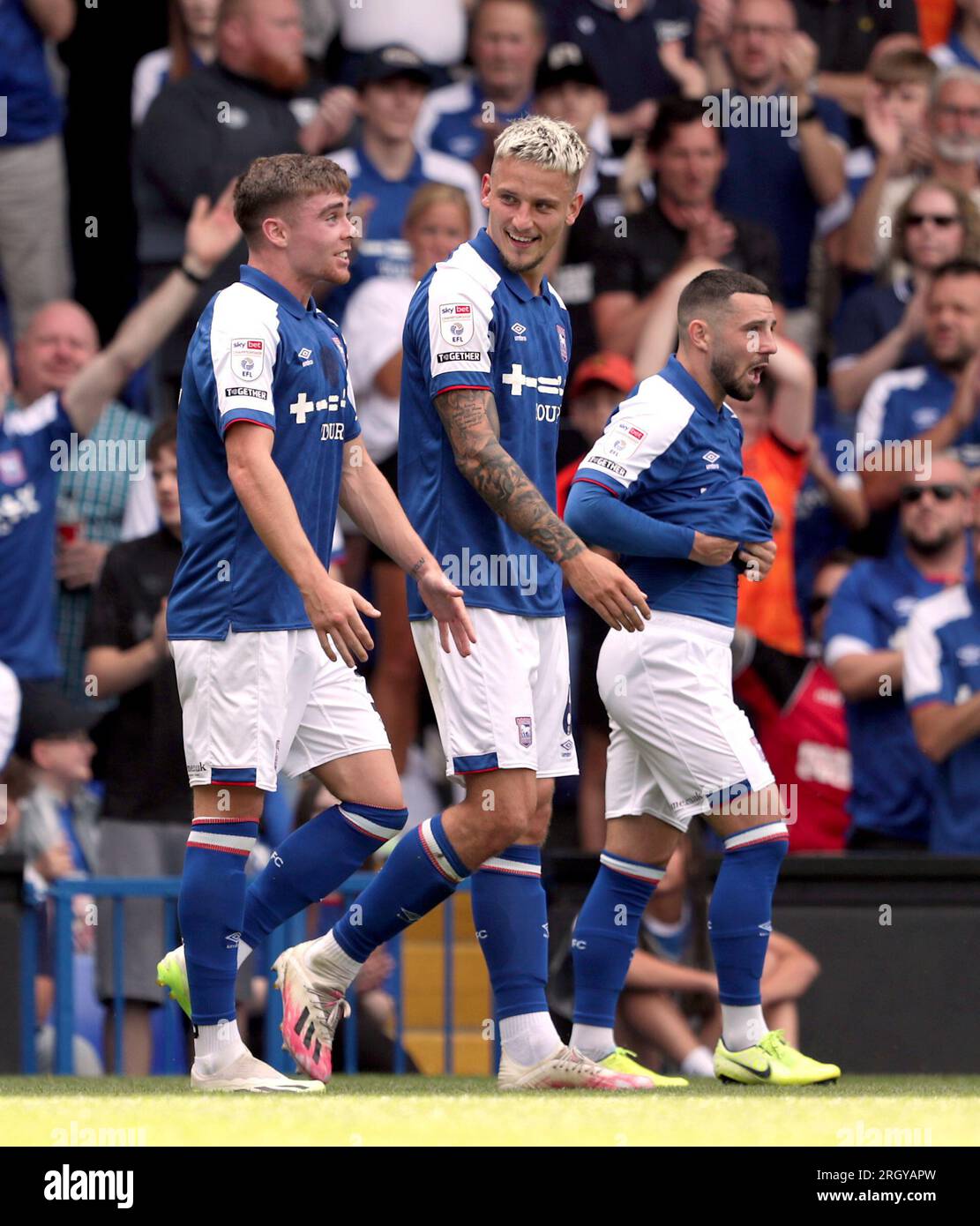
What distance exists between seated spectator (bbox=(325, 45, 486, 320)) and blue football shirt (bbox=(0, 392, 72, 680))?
4.84 feet

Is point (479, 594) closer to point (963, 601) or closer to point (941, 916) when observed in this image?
point (941, 916)

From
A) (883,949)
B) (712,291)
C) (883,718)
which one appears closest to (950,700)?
(883,718)

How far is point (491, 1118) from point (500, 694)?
129 centimetres

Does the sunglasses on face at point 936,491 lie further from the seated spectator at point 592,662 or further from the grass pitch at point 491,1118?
the grass pitch at point 491,1118

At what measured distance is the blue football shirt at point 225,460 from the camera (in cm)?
534

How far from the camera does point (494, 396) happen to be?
221 inches

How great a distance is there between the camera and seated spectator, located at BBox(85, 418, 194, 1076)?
7.71 metres

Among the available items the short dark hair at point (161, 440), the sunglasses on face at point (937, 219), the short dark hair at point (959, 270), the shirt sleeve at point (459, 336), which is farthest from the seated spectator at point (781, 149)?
the shirt sleeve at point (459, 336)

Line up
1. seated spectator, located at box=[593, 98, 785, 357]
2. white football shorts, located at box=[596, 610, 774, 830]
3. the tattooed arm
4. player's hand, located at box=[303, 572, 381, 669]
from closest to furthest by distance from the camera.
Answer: player's hand, located at box=[303, 572, 381, 669] < the tattooed arm < white football shorts, located at box=[596, 610, 774, 830] < seated spectator, located at box=[593, 98, 785, 357]

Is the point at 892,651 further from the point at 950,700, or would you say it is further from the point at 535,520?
the point at 535,520

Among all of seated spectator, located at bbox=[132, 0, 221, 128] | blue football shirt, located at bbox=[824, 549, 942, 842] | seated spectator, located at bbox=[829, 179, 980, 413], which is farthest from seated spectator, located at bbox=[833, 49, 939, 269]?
seated spectator, located at bbox=[132, 0, 221, 128]

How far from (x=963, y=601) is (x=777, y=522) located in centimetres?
93

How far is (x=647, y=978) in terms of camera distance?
7.48 meters

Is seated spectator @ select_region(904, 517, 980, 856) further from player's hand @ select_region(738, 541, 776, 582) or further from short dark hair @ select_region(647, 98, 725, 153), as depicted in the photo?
short dark hair @ select_region(647, 98, 725, 153)
